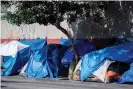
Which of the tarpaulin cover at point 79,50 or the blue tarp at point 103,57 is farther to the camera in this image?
the tarpaulin cover at point 79,50

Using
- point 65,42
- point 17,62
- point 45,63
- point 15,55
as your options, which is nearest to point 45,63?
point 45,63

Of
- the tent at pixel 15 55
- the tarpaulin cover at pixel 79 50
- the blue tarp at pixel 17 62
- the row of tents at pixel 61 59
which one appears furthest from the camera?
the blue tarp at pixel 17 62

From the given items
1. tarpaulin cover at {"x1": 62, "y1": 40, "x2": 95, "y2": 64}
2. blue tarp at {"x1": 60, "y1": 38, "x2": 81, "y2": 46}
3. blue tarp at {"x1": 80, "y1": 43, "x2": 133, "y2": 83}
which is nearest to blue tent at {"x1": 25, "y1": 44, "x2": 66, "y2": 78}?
tarpaulin cover at {"x1": 62, "y1": 40, "x2": 95, "y2": 64}

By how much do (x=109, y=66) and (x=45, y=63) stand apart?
4971mm

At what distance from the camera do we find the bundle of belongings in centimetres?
2180

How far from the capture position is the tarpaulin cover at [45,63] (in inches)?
1009

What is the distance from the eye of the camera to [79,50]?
26109 mm

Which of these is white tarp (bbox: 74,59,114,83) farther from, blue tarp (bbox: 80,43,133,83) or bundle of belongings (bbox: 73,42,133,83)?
blue tarp (bbox: 80,43,133,83)

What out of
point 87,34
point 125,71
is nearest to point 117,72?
point 125,71

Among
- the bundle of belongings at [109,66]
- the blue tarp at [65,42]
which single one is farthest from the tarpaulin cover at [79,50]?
the bundle of belongings at [109,66]

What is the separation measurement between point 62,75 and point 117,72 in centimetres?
480

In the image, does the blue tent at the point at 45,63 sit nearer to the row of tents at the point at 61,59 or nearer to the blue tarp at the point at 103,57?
the row of tents at the point at 61,59

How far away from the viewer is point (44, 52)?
2622 centimetres

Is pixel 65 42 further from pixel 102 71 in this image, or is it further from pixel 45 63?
pixel 102 71
